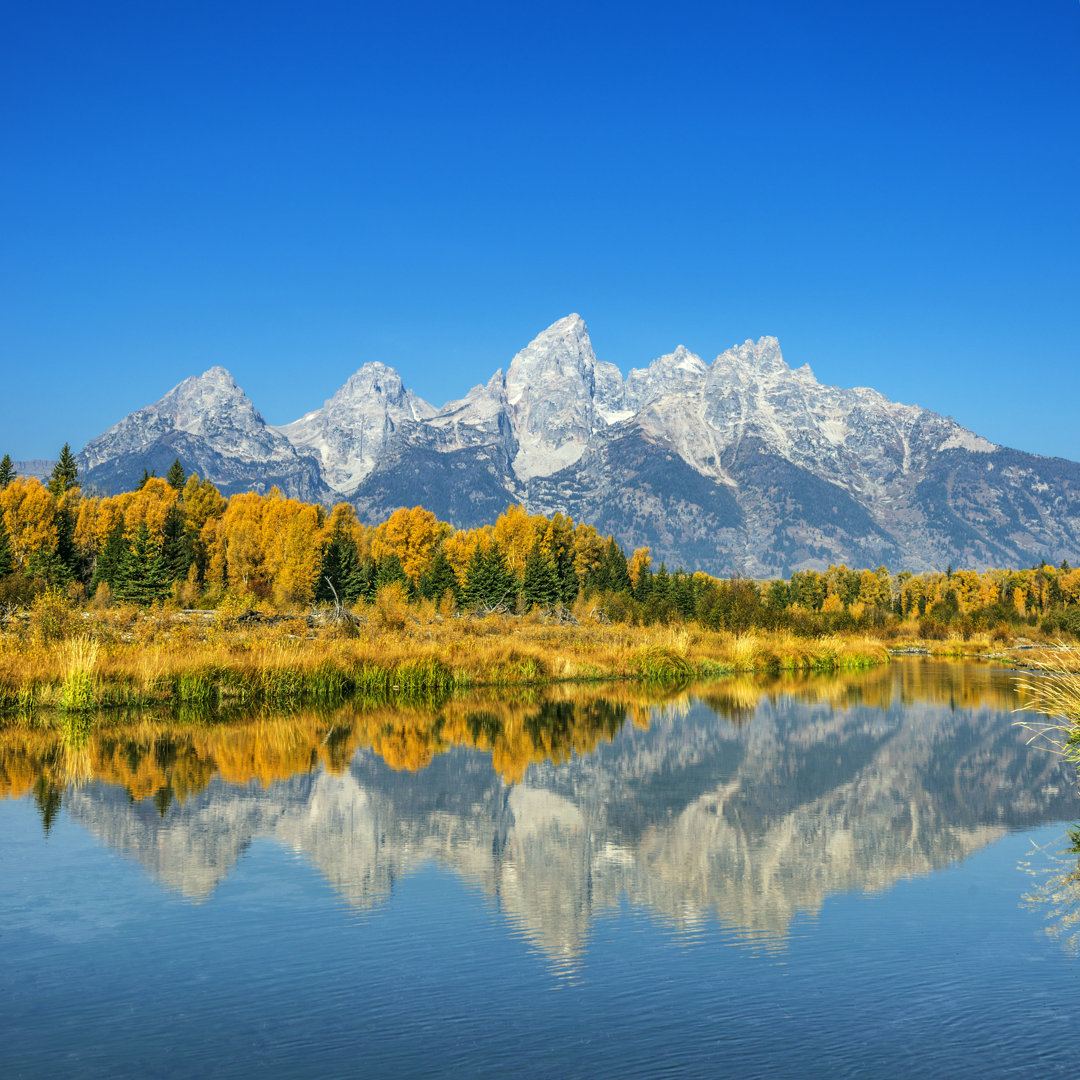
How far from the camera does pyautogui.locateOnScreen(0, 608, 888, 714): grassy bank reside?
25.0 m

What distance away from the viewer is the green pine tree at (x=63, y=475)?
328ft

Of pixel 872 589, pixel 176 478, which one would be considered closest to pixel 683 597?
→ pixel 176 478

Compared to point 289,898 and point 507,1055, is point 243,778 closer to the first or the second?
point 289,898

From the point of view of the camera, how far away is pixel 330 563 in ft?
274

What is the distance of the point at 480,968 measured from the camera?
26.6ft

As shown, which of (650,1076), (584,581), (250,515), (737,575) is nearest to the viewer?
(650,1076)

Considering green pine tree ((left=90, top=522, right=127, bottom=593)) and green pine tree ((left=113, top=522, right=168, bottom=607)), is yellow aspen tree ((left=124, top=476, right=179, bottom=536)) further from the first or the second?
green pine tree ((left=113, top=522, right=168, bottom=607))

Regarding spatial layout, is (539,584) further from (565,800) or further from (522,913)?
(522,913)

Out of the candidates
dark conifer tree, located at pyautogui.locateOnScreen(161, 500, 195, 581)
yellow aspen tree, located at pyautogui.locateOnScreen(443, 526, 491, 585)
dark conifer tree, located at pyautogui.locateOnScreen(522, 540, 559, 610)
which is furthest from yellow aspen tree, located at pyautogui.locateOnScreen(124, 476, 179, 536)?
dark conifer tree, located at pyautogui.locateOnScreen(522, 540, 559, 610)

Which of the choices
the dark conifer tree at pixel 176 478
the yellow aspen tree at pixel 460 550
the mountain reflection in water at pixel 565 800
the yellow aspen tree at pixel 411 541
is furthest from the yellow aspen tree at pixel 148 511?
the mountain reflection in water at pixel 565 800

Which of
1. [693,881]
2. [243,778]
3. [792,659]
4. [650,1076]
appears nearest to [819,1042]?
[650,1076]

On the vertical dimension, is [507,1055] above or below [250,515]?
below

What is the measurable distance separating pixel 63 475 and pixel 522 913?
107 m

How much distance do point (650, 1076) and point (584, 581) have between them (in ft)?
350
